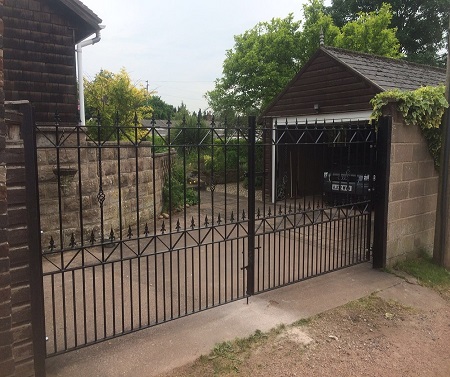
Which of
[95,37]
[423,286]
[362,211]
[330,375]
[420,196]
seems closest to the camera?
[330,375]

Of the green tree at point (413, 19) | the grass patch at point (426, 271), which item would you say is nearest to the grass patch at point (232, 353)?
the grass patch at point (426, 271)

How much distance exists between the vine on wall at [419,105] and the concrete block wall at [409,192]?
0.09 metres

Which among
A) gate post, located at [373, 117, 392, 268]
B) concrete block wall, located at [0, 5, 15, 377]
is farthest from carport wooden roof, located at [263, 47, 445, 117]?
concrete block wall, located at [0, 5, 15, 377]

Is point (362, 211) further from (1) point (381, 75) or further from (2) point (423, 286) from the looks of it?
(1) point (381, 75)

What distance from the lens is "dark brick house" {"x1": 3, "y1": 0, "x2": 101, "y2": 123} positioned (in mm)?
7035

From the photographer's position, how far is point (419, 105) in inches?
198

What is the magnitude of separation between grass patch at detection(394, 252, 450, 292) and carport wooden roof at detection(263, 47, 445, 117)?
426 centimetres

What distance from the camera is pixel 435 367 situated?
3.19 metres

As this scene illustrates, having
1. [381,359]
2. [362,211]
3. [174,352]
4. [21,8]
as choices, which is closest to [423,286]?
[362,211]

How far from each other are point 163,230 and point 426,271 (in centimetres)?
394

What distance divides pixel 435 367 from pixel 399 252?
2.50m

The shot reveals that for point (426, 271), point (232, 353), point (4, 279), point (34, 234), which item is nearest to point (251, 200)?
point (232, 353)

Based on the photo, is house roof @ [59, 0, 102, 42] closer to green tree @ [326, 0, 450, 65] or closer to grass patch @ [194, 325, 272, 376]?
grass patch @ [194, 325, 272, 376]

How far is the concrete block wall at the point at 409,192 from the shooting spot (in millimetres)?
5180
